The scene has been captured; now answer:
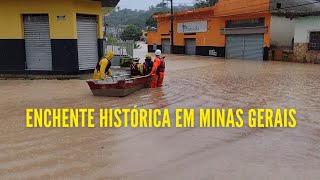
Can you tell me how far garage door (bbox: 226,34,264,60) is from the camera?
89.8 ft

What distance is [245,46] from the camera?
94.7ft

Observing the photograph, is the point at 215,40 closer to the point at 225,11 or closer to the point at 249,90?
the point at 225,11

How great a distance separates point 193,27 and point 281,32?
1105 centimetres

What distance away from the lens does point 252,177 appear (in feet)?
15.6

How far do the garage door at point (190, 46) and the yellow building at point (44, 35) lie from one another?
22000 mm

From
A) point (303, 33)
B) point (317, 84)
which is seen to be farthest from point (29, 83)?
point (303, 33)

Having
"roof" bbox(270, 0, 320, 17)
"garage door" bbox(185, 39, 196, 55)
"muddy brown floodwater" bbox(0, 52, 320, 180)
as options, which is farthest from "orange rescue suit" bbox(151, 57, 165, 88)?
"garage door" bbox(185, 39, 196, 55)

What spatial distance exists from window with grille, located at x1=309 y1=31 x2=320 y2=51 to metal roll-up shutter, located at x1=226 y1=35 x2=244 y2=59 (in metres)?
6.72

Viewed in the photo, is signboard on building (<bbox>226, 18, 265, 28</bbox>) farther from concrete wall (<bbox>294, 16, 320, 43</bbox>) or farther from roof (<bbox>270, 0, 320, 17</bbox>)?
concrete wall (<bbox>294, 16, 320, 43</bbox>)

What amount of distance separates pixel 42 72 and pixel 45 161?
1082 cm
